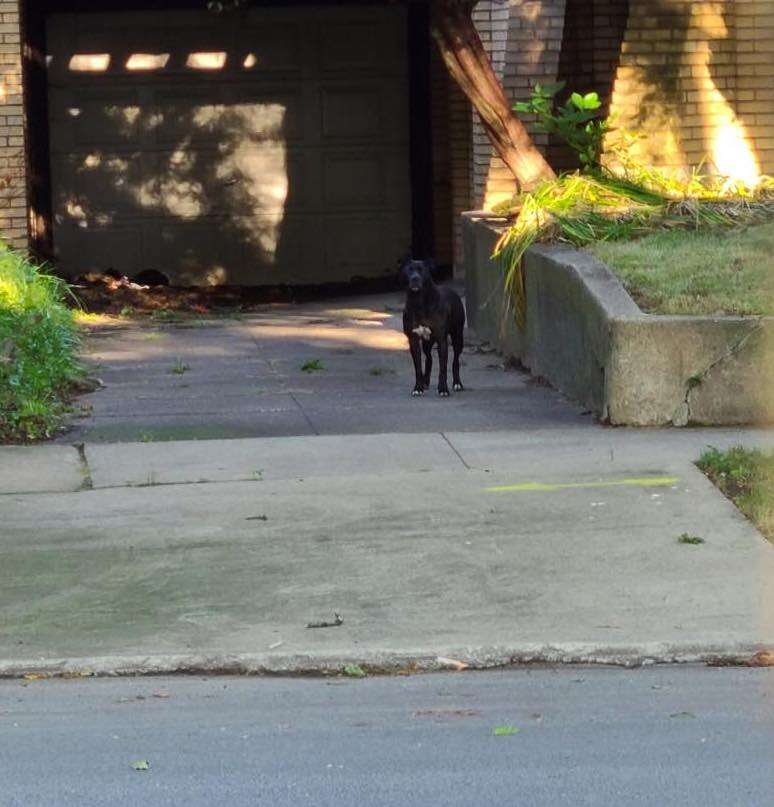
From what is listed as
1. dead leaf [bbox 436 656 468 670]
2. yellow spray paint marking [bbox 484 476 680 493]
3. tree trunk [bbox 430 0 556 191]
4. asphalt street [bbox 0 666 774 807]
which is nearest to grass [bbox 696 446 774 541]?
yellow spray paint marking [bbox 484 476 680 493]

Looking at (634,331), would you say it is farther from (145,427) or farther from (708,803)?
(708,803)

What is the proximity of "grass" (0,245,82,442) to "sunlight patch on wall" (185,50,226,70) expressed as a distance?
5705mm

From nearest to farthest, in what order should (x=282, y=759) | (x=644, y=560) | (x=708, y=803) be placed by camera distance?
(x=708, y=803)
(x=282, y=759)
(x=644, y=560)

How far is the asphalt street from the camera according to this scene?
4.86 metres

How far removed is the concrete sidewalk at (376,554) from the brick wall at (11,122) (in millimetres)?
7804

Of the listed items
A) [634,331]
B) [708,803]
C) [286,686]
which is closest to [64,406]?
[634,331]

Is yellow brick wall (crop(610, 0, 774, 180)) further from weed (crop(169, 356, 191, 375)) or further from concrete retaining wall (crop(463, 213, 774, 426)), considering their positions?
concrete retaining wall (crop(463, 213, 774, 426))

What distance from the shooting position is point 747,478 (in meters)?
8.26

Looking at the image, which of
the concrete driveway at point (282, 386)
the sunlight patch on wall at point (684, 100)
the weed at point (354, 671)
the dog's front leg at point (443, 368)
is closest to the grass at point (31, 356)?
the concrete driveway at point (282, 386)

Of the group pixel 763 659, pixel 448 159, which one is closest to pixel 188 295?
pixel 448 159

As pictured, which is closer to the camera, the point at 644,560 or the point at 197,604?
the point at 197,604

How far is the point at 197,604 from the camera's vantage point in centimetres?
669

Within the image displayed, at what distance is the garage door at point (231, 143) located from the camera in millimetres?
19578

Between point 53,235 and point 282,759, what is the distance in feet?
50.1
